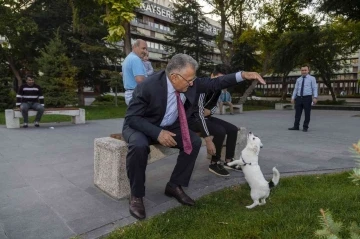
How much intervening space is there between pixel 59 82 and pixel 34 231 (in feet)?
52.3

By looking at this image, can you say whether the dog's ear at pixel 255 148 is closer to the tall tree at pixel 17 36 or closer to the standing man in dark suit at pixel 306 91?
the standing man in dark suit at pixel 306 91

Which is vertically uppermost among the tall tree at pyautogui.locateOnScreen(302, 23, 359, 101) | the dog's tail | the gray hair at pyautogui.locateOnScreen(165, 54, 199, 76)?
the tall tree at pyautogui.locateOnScreen(302, 23, 359, 101)

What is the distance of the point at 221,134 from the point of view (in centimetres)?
416

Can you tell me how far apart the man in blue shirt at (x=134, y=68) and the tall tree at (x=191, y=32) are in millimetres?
23009

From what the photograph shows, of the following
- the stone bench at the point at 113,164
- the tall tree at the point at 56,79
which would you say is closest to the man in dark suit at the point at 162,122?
the stone bench at the point at 113,164

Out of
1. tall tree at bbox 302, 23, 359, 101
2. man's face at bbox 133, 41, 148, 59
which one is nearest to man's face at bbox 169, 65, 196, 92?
man's face at bbox 133, 41, 148, 59

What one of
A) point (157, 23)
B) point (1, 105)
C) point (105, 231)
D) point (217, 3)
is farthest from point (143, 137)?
point (157, 23)

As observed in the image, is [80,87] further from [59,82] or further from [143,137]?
[143,137]

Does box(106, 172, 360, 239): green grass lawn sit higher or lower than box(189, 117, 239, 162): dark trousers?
lower

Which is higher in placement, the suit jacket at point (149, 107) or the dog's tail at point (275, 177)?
the suit jacket at point (149, 107)

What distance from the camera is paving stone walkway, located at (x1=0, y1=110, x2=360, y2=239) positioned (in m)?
2.80

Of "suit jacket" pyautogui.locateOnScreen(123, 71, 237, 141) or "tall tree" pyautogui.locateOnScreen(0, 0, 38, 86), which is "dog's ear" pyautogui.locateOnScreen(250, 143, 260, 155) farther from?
"tall tree" pyautogui.locateOnScreen(0, 0, 38, 86)

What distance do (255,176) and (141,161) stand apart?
4.14 ft

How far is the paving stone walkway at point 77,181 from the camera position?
280cm
